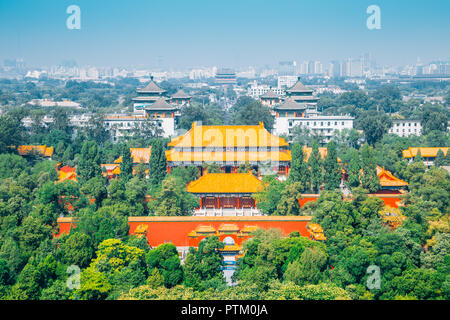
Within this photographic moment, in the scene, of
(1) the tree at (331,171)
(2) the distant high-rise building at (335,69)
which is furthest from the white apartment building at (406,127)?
(2) the distant high-rise building at (335,69)

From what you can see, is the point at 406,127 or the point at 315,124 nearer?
the point at 315,124

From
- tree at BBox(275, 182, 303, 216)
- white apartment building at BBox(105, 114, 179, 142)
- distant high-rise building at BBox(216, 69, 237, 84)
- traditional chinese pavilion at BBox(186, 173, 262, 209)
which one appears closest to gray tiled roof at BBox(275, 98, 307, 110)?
white apartment building at BBox(105, 114, 179, 142)

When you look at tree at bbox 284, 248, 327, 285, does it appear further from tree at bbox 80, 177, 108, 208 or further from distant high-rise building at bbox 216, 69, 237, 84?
distant high-rise building at bbox 216, 69, 237, 84

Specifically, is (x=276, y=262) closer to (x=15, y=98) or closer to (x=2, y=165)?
(x=2, y=165)

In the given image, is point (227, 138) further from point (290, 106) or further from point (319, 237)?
point (290, 106)

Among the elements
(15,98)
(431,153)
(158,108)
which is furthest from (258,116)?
(15,98)

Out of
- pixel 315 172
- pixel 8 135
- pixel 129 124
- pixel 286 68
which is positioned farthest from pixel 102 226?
pixel 286 68
